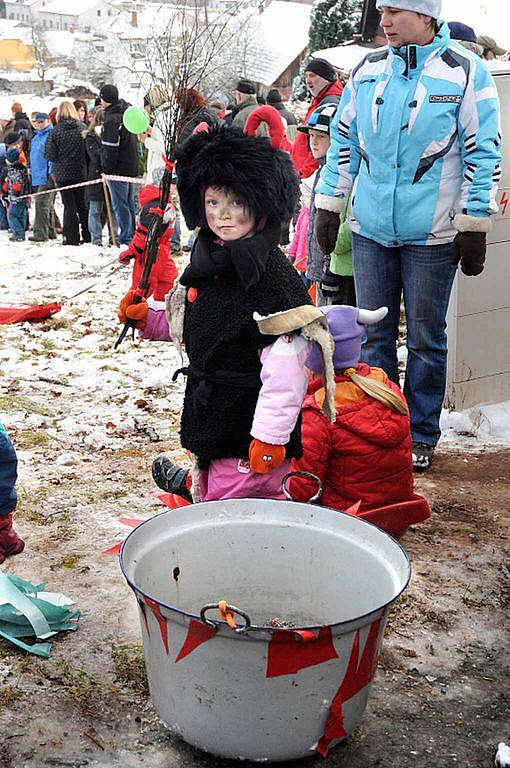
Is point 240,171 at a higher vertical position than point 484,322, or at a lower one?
higher

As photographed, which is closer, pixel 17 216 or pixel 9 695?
pixel 9 695

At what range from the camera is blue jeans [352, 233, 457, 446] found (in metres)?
3.93

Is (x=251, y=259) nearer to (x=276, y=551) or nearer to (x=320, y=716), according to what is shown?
(x=276, y=551)

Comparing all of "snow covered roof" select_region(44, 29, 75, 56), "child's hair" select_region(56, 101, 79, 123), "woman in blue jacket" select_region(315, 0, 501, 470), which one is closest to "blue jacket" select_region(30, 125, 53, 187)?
"child's hair" select_region(56, 101, 79, 123)

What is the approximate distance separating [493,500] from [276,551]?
1.70 meters

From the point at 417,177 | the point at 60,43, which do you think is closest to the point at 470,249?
the point at 417,177

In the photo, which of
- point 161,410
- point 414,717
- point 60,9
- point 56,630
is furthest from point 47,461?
point 60,9

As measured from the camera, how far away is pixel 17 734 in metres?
2.35

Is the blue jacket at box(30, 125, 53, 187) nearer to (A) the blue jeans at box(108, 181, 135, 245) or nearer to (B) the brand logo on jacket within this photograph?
(A) the blue jeans at box(108, 181, 135, 245)

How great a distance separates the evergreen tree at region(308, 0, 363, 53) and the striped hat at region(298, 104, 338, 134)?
17.9m

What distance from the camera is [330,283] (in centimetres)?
513

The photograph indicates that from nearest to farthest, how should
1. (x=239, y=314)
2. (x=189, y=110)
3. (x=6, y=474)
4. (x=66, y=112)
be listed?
(x=239, y=314)
(x=6, y=474)
(x=189, y=110)
(x=66, y=112)

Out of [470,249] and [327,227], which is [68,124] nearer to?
[327,227]

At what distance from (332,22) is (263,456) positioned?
21.3 metres
